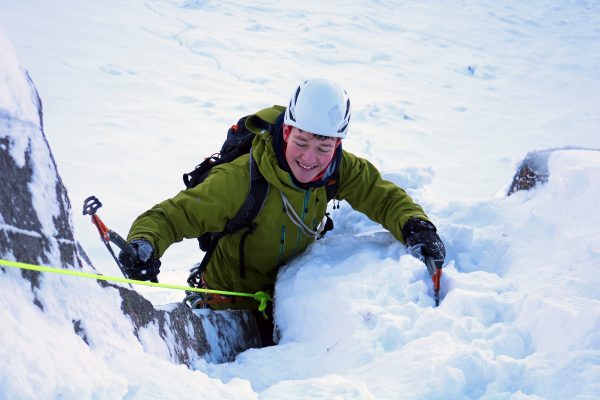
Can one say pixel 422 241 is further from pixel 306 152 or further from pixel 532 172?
pixel 532 172

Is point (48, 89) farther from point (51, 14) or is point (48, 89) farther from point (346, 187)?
point (346, 187)

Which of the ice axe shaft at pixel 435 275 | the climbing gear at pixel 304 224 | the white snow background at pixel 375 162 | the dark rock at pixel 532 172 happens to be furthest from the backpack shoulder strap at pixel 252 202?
the dark rock at pixel 532 172

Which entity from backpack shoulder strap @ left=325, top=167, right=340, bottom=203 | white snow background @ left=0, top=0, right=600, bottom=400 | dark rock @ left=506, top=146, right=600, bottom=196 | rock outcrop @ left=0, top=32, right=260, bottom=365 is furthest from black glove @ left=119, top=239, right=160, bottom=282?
dark rock @ left=506, top=146, right=600, bottom=196

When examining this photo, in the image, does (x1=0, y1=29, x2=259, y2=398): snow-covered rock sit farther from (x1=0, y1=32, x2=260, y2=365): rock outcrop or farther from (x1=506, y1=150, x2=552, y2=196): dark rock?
(x1=506, y1=150, x2=552, y2=196): dark rock

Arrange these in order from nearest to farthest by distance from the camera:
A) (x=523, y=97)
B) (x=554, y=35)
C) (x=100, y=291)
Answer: (x=100, y=291) < (x=523, y=97) < (x=554, y=35)

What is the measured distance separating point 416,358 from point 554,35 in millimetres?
21309

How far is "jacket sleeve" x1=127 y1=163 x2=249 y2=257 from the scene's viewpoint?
9.11ft

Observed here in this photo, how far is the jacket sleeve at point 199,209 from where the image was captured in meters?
2.78

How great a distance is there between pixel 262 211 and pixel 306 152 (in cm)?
40

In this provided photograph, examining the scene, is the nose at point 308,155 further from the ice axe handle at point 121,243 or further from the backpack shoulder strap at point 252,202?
the ice axe handle at point 121,243

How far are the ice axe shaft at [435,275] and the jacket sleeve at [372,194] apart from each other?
0.43 metres

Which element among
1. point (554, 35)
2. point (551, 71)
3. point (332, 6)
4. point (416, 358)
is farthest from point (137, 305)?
point (554, 35)

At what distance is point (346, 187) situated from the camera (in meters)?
3.42

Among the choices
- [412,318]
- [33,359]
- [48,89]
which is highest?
[33,359]
